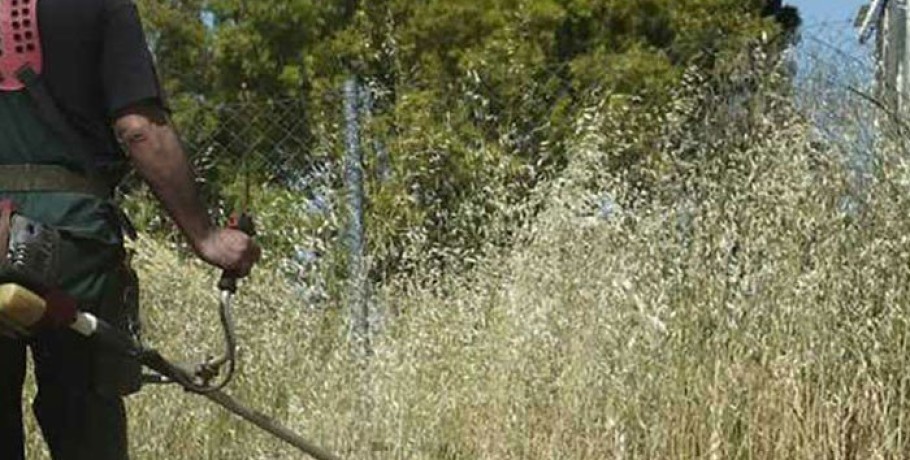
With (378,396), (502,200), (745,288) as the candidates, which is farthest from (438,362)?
(745,288)

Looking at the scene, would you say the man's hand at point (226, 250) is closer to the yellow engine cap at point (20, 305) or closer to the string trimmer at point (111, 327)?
the string trimmer at point (111, 327)

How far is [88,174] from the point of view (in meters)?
3.53

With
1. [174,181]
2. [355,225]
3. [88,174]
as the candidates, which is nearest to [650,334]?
[355,225]

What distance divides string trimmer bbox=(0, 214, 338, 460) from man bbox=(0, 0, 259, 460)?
0.17 ft

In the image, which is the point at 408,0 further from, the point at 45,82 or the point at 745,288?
the point at 45,82

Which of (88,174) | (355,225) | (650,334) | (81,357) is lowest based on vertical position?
(355,225)

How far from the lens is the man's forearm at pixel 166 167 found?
137 inches

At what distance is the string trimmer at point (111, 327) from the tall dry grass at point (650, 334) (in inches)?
55.7

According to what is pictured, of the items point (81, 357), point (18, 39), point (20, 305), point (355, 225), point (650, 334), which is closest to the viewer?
point (20, 305)

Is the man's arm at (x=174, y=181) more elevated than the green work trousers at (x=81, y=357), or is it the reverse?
the man's arm at (x=174, y=181)

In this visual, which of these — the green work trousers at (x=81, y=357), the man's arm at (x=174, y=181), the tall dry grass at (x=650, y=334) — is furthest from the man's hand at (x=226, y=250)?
the tall dry grass at (x=650, y=334)

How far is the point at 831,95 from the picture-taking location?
17.1 ft

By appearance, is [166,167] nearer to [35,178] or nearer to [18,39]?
[35,178]

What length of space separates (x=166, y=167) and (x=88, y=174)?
17 centimetres
